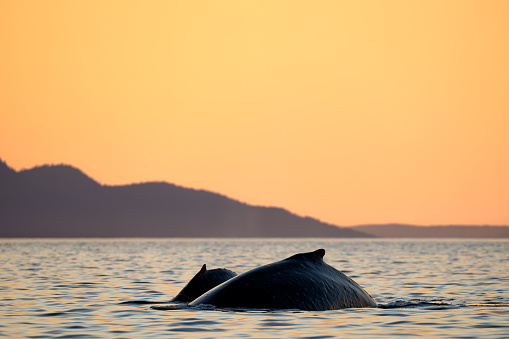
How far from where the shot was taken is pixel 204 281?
18.3 meters

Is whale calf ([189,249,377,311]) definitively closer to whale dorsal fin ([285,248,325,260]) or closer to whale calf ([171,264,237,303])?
whale dorsal fin ([285,248,325,260])

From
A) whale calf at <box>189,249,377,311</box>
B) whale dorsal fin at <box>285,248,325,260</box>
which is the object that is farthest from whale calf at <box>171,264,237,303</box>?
whale dorsal fin at <box>285,248,325,260</box>

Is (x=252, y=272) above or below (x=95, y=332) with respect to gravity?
above

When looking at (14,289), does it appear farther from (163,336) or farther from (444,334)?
(444,334)

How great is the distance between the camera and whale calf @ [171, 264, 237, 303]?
18109mm

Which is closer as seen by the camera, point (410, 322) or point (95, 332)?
point (95, 332)

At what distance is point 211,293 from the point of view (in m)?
15.9

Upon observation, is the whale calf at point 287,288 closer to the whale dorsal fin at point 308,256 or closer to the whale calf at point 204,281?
the whale dorsal fin at point 308,256

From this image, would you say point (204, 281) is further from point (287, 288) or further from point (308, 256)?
point (287, 288)

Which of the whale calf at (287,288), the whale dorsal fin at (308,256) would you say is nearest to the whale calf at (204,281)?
the whale calf at (287,288)

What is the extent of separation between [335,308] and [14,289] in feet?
47.3

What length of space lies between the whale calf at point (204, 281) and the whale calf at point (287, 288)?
244 cm

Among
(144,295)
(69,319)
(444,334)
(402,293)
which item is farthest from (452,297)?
(69,319)

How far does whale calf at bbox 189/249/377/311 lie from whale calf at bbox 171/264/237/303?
2.44 m
